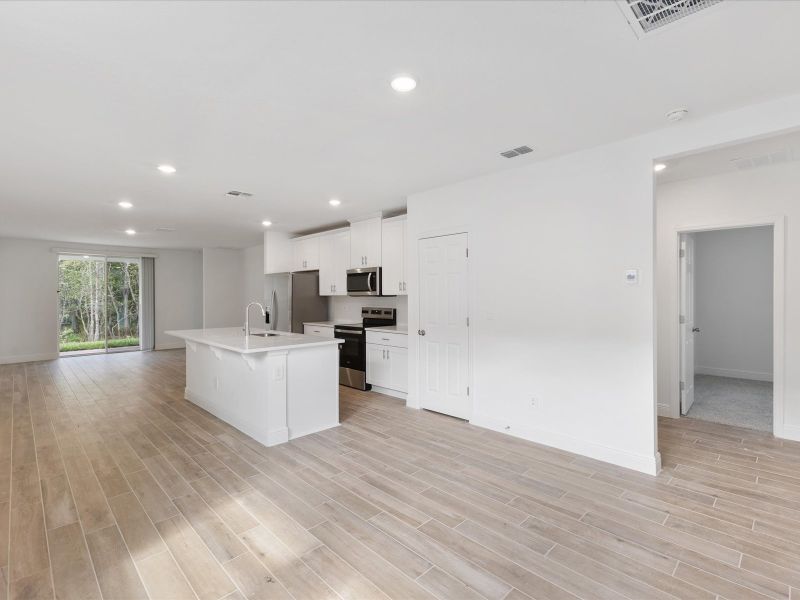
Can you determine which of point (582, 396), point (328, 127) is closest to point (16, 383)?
point (328, 127)

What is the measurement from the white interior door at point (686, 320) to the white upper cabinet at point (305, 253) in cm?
507

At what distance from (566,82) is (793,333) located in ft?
11.1

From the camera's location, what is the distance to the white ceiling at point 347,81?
167 centimetres

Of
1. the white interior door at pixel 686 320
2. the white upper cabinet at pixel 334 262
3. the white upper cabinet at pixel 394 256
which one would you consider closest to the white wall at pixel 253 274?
the white upper cabinet at pixel 334 262

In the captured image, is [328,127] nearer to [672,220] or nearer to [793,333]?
[672,220]

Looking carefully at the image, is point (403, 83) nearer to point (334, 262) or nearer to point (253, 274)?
point (334, 262)

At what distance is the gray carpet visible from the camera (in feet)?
13.6

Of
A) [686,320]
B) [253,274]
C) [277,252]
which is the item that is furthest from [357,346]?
[253,274]

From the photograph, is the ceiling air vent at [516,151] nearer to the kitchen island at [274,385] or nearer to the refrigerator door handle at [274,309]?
the kitchen island at [274,385]

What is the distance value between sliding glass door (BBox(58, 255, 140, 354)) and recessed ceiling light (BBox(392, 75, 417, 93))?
9.45 m

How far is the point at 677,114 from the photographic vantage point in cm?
256

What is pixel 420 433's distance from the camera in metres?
3.80

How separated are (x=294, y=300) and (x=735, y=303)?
7.22m

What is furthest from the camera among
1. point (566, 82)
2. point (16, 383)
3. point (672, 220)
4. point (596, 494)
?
point (16, 383)
